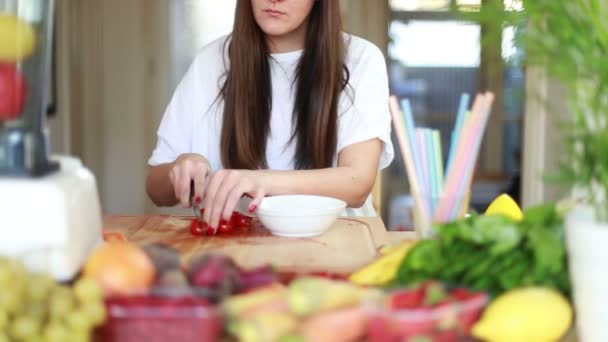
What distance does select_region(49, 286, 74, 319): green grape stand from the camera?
2.43 feet

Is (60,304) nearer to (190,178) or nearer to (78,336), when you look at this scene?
(78,336)

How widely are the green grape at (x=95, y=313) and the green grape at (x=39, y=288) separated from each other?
0.18 ft

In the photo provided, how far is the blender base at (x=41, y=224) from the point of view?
87 cm

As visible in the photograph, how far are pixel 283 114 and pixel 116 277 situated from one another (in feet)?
3.77

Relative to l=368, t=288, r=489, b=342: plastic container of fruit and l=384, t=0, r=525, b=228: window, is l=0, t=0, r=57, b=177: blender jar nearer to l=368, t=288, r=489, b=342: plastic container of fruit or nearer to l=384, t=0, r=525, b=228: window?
l=368, t=288, r=489, b=342: plastic container of fruit

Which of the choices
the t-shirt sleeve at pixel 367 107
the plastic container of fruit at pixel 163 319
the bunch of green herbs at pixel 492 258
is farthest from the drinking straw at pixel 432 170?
the t-shirt sleeve at pixel 367 107

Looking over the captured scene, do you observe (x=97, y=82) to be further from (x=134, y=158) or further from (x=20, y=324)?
(x=20, y=324)

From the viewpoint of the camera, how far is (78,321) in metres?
0.73

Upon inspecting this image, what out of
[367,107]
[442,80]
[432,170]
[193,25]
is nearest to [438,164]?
[432,170]

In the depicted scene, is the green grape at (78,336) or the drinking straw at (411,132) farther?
the drinking straw at (411,132)

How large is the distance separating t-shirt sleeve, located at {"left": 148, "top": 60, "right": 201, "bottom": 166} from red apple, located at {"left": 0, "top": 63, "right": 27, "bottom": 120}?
3.22ft

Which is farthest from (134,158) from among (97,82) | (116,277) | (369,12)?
(116,277)

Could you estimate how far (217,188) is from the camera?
4.39 ft

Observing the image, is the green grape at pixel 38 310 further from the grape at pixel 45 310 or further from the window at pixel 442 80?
the window at pixel 442 80
